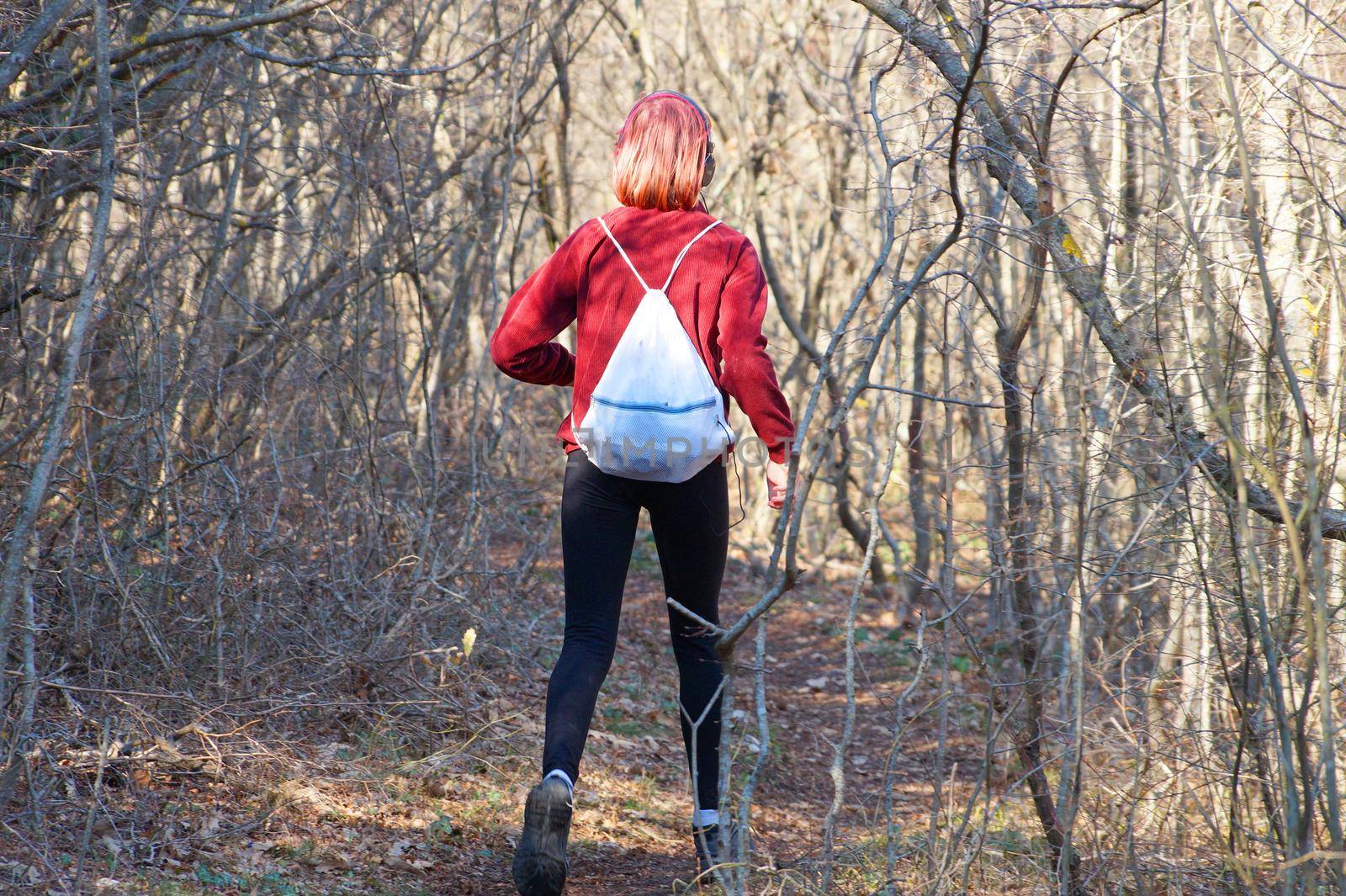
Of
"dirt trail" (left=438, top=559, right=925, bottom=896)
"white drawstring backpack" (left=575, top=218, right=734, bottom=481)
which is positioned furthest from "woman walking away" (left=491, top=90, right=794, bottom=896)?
"dirt trail" (left=438, top=559, right=925, bottom=896)

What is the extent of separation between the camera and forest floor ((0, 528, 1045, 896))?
275cm

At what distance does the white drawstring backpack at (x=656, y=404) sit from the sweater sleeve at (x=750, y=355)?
68 mm

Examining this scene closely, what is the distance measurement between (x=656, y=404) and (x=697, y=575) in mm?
495

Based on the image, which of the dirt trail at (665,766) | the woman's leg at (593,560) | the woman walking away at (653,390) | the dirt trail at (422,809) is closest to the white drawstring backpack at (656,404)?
the woman walking away at (653,390)

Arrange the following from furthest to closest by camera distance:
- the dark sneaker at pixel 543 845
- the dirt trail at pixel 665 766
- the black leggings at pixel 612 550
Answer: the dirt trail at pixel 665 766
the black leggings at pixel 612 550
the dark sneaker at pixel 543 845

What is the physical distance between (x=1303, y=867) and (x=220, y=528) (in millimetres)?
3380

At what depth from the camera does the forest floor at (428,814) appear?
2746mm

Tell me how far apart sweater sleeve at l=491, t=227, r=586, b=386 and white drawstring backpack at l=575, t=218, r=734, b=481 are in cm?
25

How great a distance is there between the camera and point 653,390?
8.91 ft

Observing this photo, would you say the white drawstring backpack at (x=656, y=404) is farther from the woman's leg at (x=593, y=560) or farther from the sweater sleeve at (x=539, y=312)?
the sweater sleeve at (x=539, y=312)

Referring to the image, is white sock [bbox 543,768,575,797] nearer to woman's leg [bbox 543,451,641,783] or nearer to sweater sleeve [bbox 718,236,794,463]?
woman's leg [bbox 543,451,641,783]

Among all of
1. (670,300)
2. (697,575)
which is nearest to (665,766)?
(697,575)

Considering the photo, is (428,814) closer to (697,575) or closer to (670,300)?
(697,575)

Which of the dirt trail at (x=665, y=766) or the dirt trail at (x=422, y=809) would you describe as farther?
the dirt trail at (x=665, y=766)
